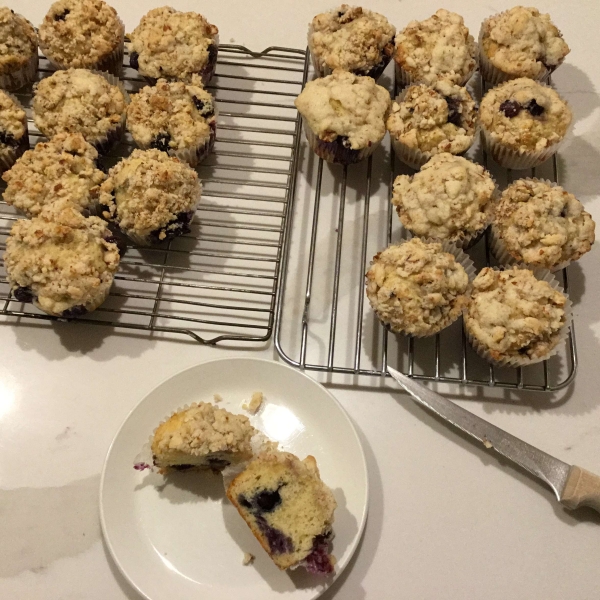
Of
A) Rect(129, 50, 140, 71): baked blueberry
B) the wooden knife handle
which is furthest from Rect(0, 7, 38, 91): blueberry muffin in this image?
the wooden knife handle

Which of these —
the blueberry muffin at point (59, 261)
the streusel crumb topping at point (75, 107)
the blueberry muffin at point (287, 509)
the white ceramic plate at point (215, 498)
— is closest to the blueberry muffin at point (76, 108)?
the streusel crumb topping at point (75, 107)

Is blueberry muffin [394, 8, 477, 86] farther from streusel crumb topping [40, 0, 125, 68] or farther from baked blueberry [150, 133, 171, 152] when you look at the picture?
streusel crumb topping [40, 0, 125, 68]

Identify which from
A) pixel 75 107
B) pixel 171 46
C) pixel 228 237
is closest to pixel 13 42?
pixel 75 107

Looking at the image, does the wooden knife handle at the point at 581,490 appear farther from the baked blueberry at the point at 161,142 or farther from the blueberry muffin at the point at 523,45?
the baked blueberry at the point at 161,142

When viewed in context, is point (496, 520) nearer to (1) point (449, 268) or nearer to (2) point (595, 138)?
(1) point (449, 268)

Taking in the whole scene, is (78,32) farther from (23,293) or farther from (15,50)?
(23,293)

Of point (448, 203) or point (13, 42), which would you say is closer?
point (448, 203)
